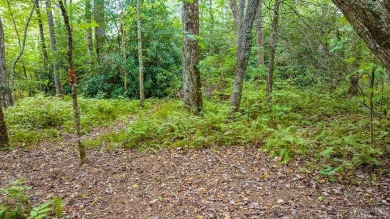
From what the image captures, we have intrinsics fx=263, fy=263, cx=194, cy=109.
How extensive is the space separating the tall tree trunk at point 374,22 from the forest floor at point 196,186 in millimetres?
2277

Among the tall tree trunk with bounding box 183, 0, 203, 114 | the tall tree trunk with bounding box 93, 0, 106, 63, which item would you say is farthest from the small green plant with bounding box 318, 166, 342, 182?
the tall tree trunk with bounding box 93, 0, 106, 63

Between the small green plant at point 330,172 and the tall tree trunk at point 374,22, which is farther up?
the tall tree trunk at point 374,22

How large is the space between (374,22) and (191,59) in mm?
5968

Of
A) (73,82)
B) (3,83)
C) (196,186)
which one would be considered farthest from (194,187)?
(3,83)

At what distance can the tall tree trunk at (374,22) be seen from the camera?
228 centimetres

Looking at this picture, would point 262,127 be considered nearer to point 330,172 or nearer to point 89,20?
point 330,172

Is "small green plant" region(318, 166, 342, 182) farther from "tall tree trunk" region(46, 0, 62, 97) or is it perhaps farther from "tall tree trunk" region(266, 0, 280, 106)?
"tall tree trunk" region(46, 0, 62, 97)

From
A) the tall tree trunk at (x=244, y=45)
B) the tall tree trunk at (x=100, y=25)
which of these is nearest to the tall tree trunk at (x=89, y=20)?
the tall tree trunk at (x=100, y=25)

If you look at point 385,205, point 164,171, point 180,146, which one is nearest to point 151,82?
point 180,146

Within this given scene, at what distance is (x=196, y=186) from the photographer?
4.54m

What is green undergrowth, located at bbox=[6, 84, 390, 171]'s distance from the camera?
514cm

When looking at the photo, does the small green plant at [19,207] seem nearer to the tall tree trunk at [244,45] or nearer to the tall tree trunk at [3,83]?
the tall tree trunk at [244,45]

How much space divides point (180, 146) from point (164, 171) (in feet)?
3.71

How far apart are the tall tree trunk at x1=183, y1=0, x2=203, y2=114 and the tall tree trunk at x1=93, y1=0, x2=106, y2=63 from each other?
8.58 meters
